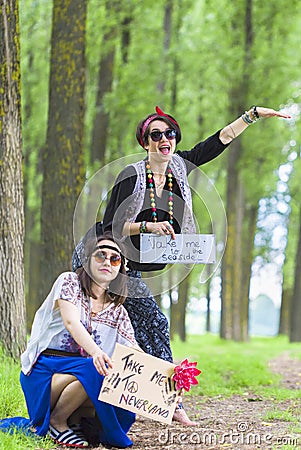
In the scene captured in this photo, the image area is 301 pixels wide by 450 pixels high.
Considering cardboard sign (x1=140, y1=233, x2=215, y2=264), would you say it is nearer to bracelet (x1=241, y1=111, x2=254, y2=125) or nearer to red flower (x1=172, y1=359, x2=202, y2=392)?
red flower (x1=172, y1=359, x2=202, y2=392)

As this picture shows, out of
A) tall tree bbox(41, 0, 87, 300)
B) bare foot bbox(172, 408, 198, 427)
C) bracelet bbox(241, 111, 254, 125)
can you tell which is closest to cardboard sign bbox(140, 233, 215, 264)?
bracelet bbox(241, 111, 254, 125)

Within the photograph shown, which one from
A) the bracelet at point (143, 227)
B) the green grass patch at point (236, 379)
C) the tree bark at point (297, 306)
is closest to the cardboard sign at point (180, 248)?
the bracelet at point (143, 227)

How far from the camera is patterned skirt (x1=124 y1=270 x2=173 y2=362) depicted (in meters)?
5.10

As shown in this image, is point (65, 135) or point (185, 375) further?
point (65, 135)

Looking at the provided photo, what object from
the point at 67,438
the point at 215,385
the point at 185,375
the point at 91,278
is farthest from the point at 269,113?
the point at 215,385

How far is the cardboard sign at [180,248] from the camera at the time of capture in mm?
4469

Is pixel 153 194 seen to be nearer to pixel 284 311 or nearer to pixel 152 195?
pixel 152 195

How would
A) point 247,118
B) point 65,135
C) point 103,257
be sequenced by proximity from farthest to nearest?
point 65,135 → point 247,118 → point 103,257

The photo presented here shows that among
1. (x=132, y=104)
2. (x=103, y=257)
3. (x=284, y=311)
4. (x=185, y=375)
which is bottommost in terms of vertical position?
(x=284, y=311)

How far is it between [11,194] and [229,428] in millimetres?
2972

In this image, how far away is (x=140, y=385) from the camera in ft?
14.1

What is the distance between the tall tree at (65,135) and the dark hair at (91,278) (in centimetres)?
420

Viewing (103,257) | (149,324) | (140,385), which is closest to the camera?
(140,385)

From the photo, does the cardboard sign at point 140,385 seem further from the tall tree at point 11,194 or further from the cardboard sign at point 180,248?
the tall tree at point 11,194
